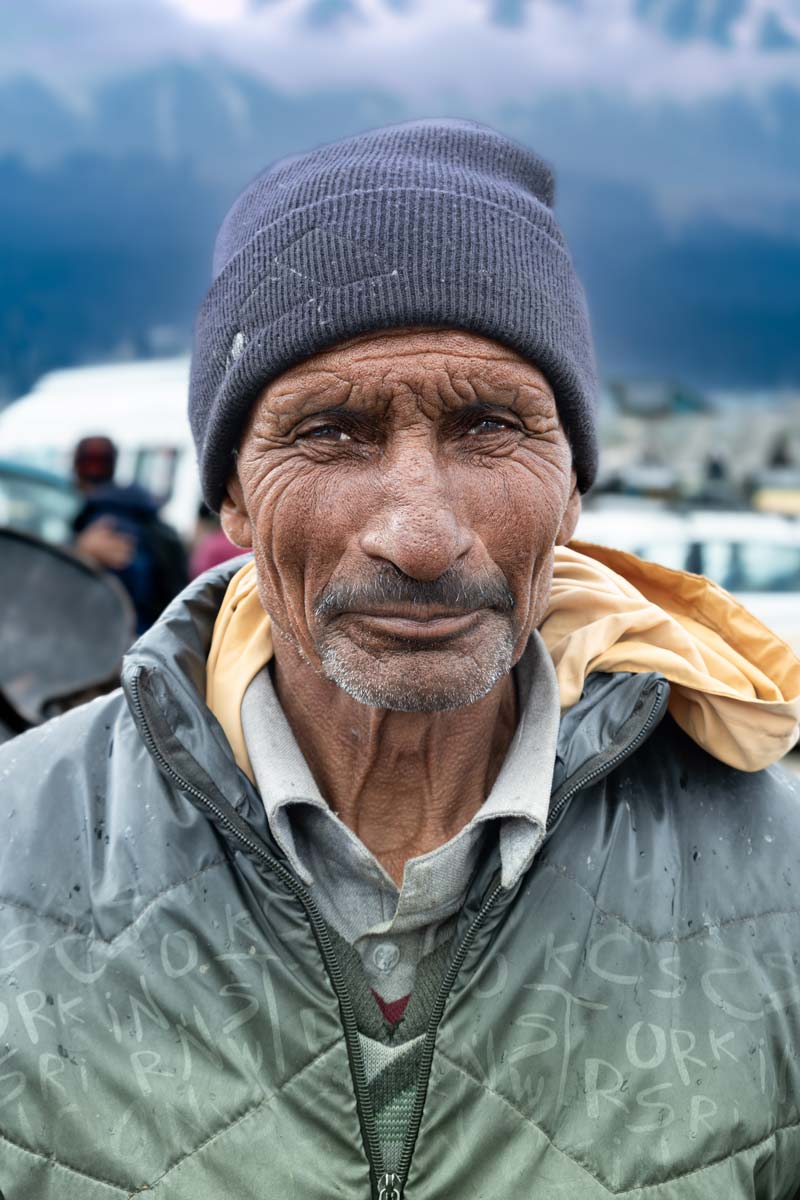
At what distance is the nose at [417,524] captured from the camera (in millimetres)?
1741

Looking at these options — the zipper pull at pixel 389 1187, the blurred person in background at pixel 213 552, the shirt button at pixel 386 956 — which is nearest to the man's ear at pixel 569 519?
the shirt button at pixel 386 956

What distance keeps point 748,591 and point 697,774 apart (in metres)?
6.01

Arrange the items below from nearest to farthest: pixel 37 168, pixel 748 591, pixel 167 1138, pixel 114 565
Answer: pixel 167 1138 → pixel 114 565 → pixel 748 591 → pixel 37 168

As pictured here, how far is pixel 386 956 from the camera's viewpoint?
6.10 feet

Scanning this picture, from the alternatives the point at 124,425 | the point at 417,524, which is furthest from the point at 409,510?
the point at 124,425

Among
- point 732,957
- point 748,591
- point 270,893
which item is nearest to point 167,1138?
point 270,893

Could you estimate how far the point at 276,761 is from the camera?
75.5 inches

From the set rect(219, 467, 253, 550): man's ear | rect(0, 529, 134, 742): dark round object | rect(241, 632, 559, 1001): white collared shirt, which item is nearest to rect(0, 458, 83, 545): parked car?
rect(0, 529, 134, 742): dark round object

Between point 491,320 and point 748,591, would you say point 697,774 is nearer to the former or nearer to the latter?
point 491,320

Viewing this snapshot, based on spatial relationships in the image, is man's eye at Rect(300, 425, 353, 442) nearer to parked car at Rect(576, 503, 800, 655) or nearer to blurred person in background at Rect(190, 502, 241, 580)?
blurred person in background at Rect(190, 502, 241, 580)

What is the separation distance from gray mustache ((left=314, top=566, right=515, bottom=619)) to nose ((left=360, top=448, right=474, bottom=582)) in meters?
0.02

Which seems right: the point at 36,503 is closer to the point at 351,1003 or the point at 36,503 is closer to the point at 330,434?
the point at 330,434

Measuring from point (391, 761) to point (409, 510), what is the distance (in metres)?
0.47

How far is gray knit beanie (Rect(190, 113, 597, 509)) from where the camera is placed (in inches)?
70.9
